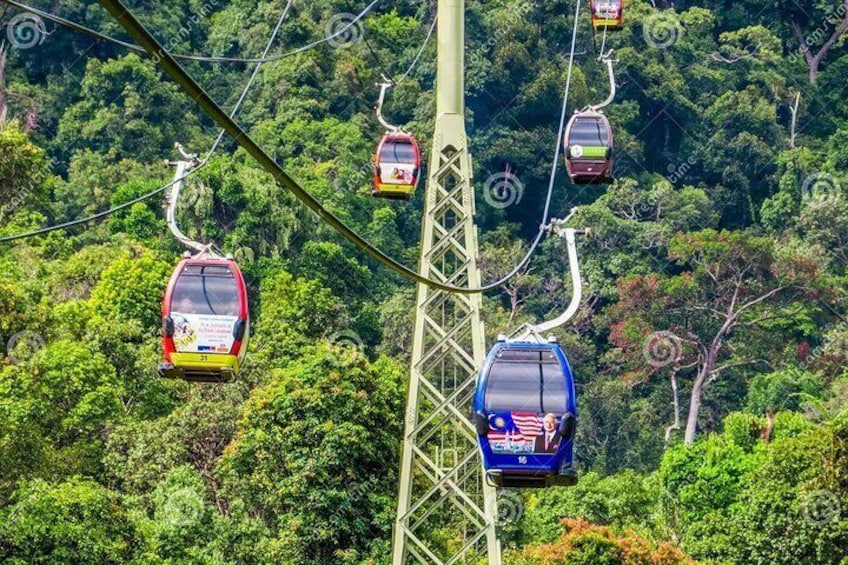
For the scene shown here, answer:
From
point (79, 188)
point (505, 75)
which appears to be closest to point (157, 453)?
point (79, 188)

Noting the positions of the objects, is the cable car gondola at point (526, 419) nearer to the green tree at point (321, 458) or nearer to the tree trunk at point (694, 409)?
the green tree at point (321, 458)

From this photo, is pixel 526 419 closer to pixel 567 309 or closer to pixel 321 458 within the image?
pixel 567 309

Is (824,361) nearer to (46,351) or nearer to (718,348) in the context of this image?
(718,348)

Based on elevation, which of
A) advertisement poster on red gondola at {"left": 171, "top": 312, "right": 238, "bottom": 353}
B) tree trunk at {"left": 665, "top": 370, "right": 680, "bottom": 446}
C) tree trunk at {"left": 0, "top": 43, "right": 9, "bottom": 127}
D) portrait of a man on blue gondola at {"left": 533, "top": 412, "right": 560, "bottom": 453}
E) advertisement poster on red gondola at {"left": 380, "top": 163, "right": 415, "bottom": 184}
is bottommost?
tree trunk at {"left": 665, "top": 370, "right": 680, "bottom": 446}

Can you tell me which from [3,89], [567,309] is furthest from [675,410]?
[567,309]

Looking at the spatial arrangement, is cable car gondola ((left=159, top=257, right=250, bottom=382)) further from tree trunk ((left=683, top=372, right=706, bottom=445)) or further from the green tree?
tree trunk ((left=683, top=372, right=706, bottom=445))

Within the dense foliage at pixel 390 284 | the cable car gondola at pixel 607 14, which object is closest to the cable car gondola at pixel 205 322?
the dense foliage at pixel 390 284

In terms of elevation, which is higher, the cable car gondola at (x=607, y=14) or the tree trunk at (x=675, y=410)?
the cable car gondola at (x=607, y=14)

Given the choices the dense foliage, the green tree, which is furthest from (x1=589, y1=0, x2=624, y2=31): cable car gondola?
the green tree
